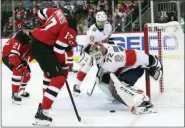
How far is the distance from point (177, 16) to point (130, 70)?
4.70 meters

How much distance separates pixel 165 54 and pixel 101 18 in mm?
859

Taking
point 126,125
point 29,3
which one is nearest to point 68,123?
point 126,125

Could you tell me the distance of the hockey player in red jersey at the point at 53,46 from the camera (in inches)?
118

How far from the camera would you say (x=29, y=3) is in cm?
1005

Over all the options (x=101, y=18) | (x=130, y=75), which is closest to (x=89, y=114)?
(x=130, y=75)

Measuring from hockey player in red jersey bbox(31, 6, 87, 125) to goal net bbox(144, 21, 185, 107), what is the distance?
0.81 m

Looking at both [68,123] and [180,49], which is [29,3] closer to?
[180,49]

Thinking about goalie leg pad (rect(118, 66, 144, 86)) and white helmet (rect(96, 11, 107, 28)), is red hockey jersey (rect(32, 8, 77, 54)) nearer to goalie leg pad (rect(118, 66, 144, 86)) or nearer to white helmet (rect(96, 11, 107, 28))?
goalie leg pad (rect(118, 66, 144, 86))

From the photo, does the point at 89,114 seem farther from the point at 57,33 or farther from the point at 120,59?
the point at 57,33

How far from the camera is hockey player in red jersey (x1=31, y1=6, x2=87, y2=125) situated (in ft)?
9.83

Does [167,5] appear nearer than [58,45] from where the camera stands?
No

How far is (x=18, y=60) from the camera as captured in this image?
397 cm

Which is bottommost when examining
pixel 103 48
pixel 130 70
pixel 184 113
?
pixel 184 113

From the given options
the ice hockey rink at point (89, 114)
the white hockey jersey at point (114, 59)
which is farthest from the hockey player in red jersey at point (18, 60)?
the white hockey jersey at point (114, 59)
